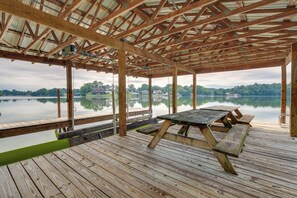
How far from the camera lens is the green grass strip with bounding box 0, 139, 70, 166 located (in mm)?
2066

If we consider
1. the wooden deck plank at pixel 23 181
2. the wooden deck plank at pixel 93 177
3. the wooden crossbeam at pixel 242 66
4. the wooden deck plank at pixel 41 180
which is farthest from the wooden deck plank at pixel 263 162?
the wooden crossbeam at pixel 242 66

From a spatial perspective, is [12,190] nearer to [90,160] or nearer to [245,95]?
[90,160]

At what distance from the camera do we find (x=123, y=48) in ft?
11.8

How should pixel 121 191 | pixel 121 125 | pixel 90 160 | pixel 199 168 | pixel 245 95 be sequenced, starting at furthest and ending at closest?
pixel 245 95 → pixel 121 125 → pixel 90 160 → pixel 199 168 → pixel 121 191

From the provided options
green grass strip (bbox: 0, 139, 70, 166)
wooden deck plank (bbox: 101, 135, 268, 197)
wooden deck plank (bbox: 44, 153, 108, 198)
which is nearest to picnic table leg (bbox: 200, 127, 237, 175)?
wooden deck plank (bbox: 101, 135, 268, 197)

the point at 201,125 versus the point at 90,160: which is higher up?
the point at 201,125

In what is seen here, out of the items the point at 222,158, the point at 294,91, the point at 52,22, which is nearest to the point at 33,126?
the point at 52,22

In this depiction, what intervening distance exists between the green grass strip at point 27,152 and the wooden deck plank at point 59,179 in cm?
25

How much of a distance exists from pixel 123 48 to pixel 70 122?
A: 425 centimetres

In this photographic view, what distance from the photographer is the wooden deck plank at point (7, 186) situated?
4.53ft

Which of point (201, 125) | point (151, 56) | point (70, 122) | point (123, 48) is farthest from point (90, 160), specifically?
point (70, 122)

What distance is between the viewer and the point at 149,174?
1719mm

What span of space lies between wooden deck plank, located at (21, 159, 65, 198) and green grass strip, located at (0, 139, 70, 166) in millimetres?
227

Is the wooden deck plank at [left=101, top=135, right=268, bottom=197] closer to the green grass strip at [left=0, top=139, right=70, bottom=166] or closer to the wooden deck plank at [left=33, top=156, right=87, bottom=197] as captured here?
the wooden deck plank at [left=33, top=156, right=87, bottom=197]
